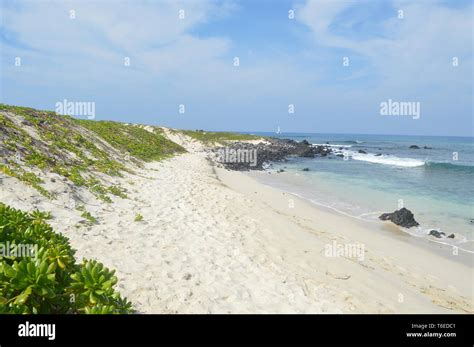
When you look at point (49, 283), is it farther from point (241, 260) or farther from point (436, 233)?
point (436, 233)

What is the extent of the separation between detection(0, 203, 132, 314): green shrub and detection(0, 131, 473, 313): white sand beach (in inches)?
63.1

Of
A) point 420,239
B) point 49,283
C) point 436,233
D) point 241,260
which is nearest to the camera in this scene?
point 49,283

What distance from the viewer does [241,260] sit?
8.26 meters

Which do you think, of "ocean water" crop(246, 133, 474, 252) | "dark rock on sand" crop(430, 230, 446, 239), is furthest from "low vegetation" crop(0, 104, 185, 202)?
"dark rock on sand" crop(430, 230, 446, 239)

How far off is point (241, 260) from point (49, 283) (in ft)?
16.9

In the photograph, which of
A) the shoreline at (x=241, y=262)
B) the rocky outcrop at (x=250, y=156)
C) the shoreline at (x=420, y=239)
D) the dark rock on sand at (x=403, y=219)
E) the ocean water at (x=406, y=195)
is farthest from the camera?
the rocky outcrop at (x=250, y=156)

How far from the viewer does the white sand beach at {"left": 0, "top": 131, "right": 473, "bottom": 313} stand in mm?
6402

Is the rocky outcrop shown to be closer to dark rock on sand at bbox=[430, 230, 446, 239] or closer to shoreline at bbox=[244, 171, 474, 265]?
shoreline at bbox=[244, 171, 474, 265]

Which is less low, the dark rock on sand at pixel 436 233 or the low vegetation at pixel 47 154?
the low vegetation at pixel 47 154

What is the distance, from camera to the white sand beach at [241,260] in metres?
6.40

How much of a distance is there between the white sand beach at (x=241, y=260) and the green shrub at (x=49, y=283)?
1.60 meters

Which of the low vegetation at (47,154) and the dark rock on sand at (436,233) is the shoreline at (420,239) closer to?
the dark rock on sand at (436,233)

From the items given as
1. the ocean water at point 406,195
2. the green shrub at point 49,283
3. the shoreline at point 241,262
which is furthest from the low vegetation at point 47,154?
the ocean water at point 406,195

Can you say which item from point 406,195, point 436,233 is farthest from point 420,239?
point 406,195
